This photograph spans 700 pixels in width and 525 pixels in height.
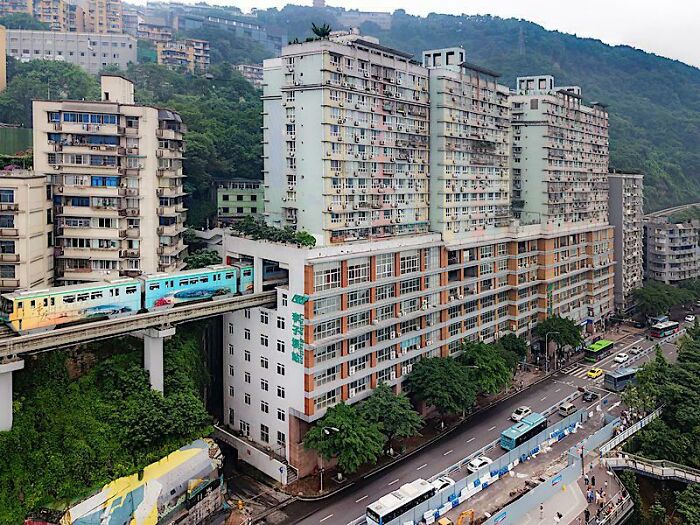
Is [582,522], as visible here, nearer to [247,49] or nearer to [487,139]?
[487,139]

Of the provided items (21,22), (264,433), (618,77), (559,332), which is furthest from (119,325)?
(618,77)

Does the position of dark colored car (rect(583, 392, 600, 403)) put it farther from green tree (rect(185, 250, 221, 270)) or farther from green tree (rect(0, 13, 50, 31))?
green tree (rect(0, 13, 50, 31))

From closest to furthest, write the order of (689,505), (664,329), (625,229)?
1. (689,505)
2. (664,329)
3. (625,229)

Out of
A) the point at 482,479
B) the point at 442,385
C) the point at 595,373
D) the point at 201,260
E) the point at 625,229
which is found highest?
the point at 625,229

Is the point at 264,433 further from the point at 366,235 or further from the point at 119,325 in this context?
the point at 366,235

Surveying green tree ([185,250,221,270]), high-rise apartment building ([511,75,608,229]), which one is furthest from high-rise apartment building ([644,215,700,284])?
green tree ([185,250,221,270])

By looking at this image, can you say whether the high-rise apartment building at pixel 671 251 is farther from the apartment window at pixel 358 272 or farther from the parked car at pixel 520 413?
the apartment window at pixel 358 272

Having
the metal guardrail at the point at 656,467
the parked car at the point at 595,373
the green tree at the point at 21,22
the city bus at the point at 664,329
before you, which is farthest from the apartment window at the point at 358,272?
the green tree at the point at 21,22
